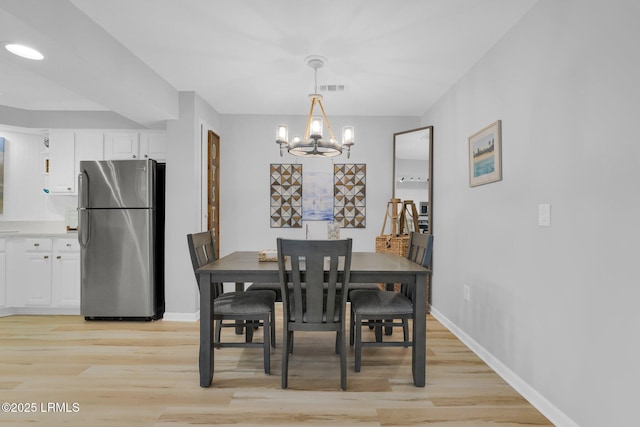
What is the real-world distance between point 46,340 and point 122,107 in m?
2.24

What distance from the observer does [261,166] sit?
4.47 m

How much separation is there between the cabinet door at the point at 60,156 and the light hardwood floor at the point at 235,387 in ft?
6.00

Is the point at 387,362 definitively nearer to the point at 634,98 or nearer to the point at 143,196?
the point at 634,98

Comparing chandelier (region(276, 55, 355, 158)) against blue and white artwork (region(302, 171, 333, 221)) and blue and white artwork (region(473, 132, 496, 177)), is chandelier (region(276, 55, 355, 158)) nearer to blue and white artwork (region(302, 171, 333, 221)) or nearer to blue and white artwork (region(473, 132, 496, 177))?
blue and white artwork (region(473, 132, 496, 177))

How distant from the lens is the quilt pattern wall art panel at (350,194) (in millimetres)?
4492

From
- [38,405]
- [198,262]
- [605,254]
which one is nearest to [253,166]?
[198,262]

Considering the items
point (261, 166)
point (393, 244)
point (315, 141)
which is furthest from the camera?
point (261, 166)

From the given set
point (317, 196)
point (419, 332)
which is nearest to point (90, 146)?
point (317, 196)

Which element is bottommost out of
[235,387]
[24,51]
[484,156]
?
[235,387]

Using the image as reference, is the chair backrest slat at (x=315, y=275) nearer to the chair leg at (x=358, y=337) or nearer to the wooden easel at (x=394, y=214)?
the chair leg at (x=358, y=337)

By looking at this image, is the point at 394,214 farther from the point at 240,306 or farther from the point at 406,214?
the point at 240,306

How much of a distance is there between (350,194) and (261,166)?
1232 millimetres

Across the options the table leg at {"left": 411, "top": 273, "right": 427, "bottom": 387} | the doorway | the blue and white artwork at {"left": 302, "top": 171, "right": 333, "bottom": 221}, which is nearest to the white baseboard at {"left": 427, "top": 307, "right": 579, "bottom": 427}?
the table leg at {"left": 411, "top": 273, "right": 427, "bottom": 387}

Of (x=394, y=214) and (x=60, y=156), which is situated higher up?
(x=60, y=156)
